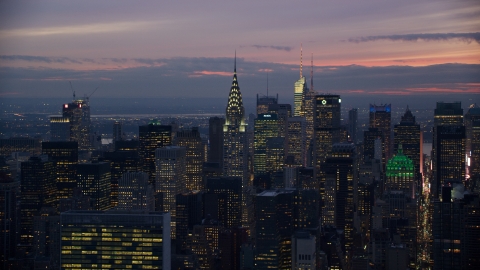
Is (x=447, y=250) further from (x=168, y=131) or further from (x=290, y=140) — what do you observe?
(x=290, y=140)

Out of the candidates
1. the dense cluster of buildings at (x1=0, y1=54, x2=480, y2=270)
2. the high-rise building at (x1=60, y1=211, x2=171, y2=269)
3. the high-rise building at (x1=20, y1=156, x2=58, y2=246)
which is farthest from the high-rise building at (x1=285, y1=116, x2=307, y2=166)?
the high-rise building at (x1=60, y1=211, x2=171, y2=269)

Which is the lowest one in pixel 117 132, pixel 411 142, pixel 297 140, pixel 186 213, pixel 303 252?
pixel 303 252

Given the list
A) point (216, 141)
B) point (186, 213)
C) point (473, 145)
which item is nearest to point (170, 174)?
point (216, 141)

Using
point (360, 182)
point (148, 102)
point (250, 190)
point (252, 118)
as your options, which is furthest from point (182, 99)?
point (252, 118)

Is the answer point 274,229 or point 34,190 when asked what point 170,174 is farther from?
point 274,229

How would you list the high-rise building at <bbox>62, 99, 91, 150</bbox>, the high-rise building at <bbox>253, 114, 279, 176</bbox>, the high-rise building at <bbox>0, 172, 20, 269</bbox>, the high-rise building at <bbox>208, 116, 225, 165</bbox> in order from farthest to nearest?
the high-rise building at <bbox>253, 114, 279, 176</bbox> → the high-rise building at <bbox>208, 116, 225, 165</bbox> → the high-rise building at <bbox>62, 99, 91, 150</bbox> → the high-rise building at <bbox>0, 172, 20, 269</bbox>

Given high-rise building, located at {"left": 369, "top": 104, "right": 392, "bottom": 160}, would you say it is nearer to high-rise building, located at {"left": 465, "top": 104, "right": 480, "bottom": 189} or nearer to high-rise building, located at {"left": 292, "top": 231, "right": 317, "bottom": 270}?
high-rise building, located at {"left": 465, "top": 104, "right": 480, "bottom": 189}

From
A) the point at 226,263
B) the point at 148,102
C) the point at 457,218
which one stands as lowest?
the point at 226,263
